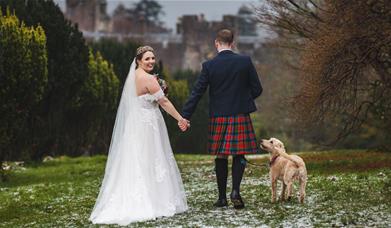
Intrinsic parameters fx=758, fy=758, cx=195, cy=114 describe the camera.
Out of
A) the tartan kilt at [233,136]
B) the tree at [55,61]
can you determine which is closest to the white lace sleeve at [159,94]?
the tartan kilt at [233,136]

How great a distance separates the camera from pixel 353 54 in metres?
→ 15.8

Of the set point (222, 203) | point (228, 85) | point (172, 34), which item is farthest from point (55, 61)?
point (172, 34)

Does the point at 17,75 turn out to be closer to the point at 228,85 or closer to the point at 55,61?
the point at 55,61

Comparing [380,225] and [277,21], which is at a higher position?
[277,21]

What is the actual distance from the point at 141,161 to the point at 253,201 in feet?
A: 6.54

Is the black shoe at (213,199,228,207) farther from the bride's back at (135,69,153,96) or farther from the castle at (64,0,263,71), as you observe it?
the castle at (64,0,263,71)

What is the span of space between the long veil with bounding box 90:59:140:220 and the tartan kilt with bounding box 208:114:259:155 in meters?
1.10

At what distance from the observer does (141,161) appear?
1023 cm

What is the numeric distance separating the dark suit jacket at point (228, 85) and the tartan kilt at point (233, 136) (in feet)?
0.32

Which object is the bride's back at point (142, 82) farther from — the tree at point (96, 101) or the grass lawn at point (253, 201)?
the tree at point (96, 101)

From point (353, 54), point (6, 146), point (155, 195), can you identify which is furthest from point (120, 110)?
point (6, 146)

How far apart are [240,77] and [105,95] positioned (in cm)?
2103

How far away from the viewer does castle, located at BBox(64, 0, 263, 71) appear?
7506 centimetres

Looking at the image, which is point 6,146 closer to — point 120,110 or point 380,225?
point 120,110
